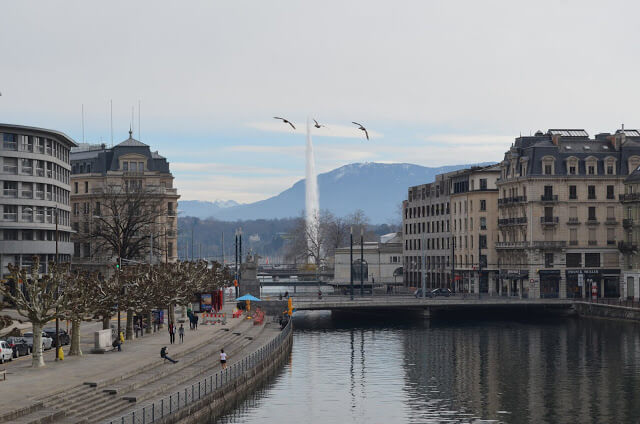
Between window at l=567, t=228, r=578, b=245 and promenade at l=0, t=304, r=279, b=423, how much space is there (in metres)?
74.9

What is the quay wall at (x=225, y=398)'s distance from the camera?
174 ft

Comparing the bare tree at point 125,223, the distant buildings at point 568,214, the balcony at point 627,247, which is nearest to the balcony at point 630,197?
the distant buildings at point 568,214

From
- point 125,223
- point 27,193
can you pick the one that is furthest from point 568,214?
point 27,193

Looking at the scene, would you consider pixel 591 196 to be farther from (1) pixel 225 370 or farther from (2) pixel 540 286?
(1) pixel 225 370

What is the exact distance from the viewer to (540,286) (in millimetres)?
151375

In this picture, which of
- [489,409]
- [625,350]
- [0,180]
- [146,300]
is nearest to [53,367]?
[146,300]

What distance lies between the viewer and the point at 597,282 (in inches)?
5940

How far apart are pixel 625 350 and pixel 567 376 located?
60.9 ft

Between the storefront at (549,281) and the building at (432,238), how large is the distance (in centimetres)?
2645

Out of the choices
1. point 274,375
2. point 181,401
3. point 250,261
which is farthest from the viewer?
point 250,261

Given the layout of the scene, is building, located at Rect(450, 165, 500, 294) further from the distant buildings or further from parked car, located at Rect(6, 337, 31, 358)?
parked car, located at Rect(6, 337, 31, 358)

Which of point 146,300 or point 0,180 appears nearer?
point 146,300

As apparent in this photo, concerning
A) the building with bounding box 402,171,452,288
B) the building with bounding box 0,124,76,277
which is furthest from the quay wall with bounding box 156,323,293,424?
the building with bounding box 402,171,452,288

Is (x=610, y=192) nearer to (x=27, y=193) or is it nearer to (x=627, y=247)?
(x=627, y=247)
